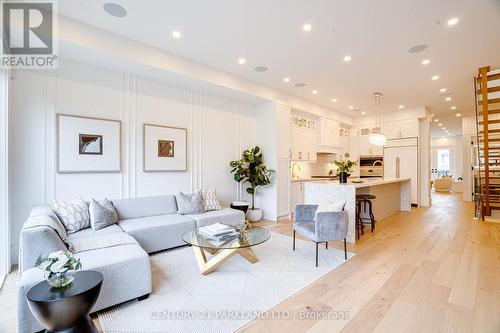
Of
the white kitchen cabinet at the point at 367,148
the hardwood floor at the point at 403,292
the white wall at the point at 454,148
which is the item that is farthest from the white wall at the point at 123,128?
the white wall at the point at 454,148

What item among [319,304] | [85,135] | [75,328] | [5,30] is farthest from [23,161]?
[319,304]

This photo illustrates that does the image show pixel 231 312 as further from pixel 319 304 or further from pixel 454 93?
pixel 454 93

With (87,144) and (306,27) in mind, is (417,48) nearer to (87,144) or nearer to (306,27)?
(306,27)

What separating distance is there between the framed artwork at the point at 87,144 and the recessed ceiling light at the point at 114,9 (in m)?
1.56

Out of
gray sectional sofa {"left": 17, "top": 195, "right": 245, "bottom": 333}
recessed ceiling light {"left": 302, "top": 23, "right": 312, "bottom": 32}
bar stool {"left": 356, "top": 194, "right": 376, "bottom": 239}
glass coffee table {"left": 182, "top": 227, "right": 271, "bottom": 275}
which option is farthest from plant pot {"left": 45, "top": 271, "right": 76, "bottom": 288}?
bar stool {"left": 356, "top": 194, "right": 376, "bottom": 239}

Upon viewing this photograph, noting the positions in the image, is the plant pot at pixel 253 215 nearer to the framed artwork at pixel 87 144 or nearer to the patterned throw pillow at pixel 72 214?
the framed artwork at pixel 87 144

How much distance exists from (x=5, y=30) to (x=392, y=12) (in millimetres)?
4507

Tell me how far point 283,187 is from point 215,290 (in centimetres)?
358

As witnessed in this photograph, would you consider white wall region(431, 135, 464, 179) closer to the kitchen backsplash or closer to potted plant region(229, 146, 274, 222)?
the kitchen backsplash

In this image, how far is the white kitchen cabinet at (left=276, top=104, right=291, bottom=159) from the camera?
558cm

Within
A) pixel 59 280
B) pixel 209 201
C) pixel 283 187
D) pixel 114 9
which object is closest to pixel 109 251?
pixel 59 280

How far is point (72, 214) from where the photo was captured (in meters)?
3.03

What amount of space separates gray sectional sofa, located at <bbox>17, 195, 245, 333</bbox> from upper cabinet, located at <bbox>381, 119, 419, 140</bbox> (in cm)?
726

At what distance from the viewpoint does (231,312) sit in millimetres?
2053
